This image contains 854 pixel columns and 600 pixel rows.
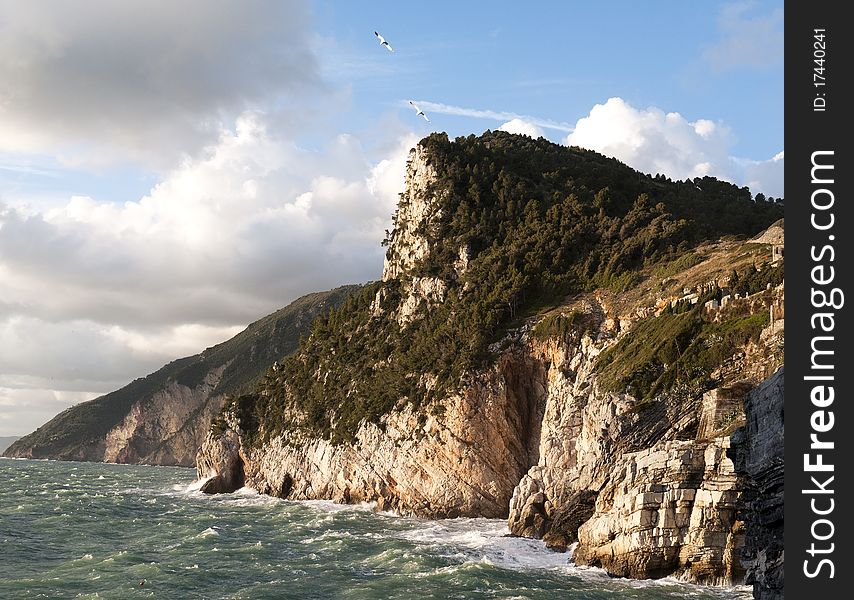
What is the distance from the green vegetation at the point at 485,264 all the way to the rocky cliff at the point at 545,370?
0.84 feet

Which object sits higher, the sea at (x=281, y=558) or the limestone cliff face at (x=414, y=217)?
the limestone cliff face at (x=414, y=217)

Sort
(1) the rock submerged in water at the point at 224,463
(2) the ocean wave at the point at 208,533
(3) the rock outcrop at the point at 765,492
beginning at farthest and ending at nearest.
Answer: (1) the rock submerged in water at the point at 224,463 < (2) the ocean wave at the point at 208,533 < (3) the rock outcrop at the point at 765,492

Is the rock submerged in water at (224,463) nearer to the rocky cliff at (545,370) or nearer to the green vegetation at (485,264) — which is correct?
the rocky cliff at (545,370)

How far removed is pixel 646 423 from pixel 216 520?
35870 mm

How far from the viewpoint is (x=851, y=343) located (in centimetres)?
1862

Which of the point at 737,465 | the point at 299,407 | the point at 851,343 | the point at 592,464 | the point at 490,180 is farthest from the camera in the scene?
the point at 490,180

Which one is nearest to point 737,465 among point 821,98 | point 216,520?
point 821,98

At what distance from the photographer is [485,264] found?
8219 cm

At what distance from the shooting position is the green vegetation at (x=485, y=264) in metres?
73.7

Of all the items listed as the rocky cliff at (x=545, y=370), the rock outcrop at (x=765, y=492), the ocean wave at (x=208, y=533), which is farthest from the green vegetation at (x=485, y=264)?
the rock outcrop at (x=765, y=492)

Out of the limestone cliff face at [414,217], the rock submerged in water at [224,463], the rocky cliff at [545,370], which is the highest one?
the limestone cliff face at [414,217]

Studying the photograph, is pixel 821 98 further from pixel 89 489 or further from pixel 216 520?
pixel 89 489

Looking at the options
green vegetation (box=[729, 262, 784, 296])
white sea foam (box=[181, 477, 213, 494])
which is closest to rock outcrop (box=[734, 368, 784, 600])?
green vegetation (box=[729, 262, 784, 296])

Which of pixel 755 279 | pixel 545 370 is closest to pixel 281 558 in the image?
pixel 545 370
